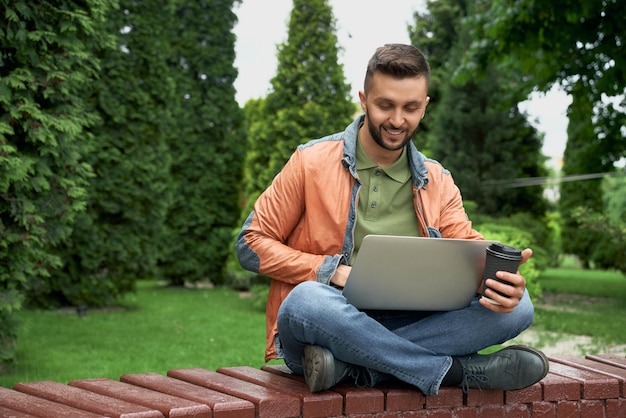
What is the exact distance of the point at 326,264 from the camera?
109 inches

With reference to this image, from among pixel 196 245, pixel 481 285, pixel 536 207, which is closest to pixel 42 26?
pixel 481 285

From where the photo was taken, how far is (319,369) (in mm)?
2594

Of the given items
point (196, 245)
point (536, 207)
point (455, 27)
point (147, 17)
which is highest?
point (455, 27)

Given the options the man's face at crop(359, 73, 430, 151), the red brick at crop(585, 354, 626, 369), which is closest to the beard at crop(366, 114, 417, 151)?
the man's face at crop(359, 73, 430, 151)

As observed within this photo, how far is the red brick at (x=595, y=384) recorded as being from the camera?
3.06 metres

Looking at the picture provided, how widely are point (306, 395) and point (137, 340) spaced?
4.93m

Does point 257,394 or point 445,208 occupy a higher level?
point 445,208

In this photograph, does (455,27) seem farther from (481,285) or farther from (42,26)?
(481,285)

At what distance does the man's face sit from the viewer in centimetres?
281

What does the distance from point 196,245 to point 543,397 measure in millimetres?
10410

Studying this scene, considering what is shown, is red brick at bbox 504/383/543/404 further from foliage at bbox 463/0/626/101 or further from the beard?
foliage at bbox 463/0/626/101

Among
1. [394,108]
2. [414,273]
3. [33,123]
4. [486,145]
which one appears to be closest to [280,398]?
[414,273]

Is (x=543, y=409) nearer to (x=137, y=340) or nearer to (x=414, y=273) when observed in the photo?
(x=414, y=273)

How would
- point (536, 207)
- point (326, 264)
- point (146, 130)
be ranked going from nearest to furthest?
point (326, 264), point (146, 130), point (536, 207)
